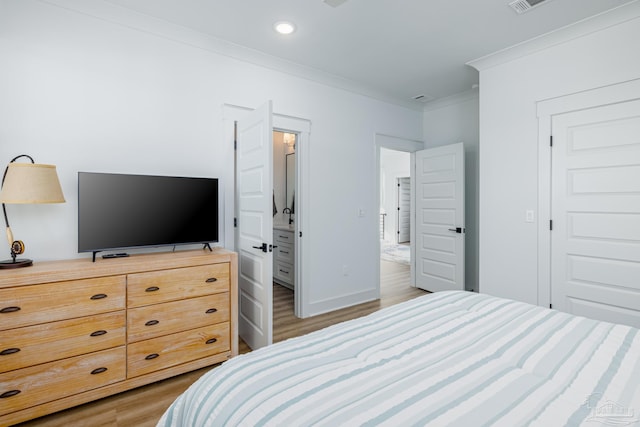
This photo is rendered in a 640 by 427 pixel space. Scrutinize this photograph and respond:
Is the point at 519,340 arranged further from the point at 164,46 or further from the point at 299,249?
the point at 164,46

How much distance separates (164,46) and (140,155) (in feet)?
3.08

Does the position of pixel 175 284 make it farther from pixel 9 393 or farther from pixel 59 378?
pixel 9 393

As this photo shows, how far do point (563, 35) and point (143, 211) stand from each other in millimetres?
3790

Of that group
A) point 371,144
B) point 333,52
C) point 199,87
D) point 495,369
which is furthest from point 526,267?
point 199,87

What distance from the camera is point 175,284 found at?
7.32ft

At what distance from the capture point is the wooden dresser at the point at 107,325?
1.76 m

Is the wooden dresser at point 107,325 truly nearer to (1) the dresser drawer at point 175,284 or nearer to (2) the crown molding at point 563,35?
(1) the dresser drawer at point 175,284

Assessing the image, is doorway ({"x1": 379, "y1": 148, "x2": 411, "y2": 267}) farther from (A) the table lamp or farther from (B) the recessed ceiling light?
(A) the table lamp

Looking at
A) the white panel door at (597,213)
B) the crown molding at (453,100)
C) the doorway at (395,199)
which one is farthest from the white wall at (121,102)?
the doorway at (395,199)

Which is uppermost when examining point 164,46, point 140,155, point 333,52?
point 333,52

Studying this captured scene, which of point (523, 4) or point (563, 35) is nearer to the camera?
point (523, 4)

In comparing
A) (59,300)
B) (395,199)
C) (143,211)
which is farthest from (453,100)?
(395,199)

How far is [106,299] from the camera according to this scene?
199 centimetres

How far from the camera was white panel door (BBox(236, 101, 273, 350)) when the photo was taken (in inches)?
96.7
